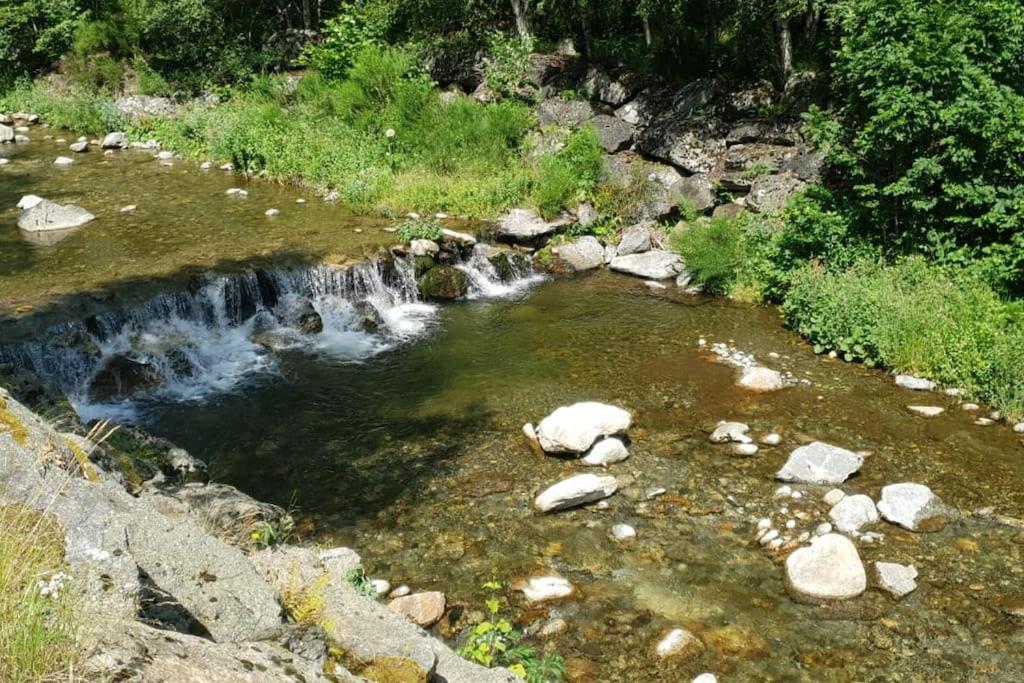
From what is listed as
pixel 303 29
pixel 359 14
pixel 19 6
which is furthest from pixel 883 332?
pixel 19 6

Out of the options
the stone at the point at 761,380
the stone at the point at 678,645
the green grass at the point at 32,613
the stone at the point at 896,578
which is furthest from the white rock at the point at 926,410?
the green grass at the point at 32,613

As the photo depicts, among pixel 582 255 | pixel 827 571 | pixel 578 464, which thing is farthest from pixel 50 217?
pixel 827 571

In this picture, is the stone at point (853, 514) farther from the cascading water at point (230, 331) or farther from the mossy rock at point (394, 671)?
the cascading water at point (230, 331)

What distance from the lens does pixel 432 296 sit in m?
13.9

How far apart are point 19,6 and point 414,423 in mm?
29009

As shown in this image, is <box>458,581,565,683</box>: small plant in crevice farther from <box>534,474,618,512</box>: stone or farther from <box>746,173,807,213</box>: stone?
<box>746,173,807,213</box>: stone

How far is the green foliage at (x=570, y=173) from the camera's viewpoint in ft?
53.5

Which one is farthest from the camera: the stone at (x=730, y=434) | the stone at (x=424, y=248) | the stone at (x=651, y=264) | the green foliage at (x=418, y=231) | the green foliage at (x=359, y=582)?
the green foliage at (x=418, y=231)

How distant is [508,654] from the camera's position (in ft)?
17.9

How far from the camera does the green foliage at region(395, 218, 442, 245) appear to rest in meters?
14.7

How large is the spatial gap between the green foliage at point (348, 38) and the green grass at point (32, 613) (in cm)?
2091

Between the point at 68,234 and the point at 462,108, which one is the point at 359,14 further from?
the point at 68,234

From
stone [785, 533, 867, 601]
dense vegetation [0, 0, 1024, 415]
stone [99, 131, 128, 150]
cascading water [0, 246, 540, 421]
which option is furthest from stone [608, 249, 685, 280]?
stone [99, 131, 128, 150]

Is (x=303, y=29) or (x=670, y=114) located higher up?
(x=303, y=29)
